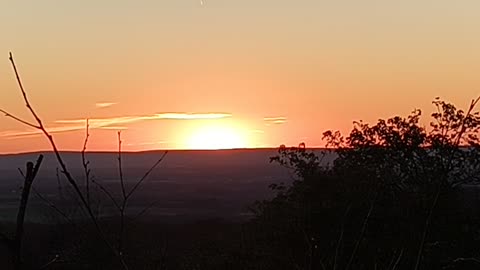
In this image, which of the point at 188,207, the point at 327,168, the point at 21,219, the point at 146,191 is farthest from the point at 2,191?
the point at 21,219

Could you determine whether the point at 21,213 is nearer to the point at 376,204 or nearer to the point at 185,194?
the point at 376,204

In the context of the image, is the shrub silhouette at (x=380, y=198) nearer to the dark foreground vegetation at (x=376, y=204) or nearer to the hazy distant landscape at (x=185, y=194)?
the dark foreground vegetation at (x=376, y=204)

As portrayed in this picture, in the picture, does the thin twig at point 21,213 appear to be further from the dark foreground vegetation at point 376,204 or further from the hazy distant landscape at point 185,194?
the hazy distant landscape at point 185,194

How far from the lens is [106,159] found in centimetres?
18600

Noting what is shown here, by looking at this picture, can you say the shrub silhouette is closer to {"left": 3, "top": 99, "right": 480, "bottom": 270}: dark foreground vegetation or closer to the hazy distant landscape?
{"left": 3, "top": 99, "right": 480, "bottom": 270}: dark foreground vegetation

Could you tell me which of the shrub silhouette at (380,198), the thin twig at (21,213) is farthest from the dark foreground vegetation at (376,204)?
the thin twig at (21,213)

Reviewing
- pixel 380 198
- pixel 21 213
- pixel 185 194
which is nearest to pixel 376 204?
pixel 380 198

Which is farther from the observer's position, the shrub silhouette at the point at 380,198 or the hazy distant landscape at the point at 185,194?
the hazy distant landscape at the point at 185,194

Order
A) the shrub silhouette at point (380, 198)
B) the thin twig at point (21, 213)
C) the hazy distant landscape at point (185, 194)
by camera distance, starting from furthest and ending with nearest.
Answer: the hazy distant landscape at point (185, 194) → the shrub silhouette at point (380, 198) → the thin twig at point (21, 213)

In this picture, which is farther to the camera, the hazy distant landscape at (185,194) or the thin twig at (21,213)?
the hazy distant landscape at (185,194)

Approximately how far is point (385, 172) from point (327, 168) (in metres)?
2.24

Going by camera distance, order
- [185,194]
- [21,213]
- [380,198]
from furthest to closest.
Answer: [185,194], [380,198], [21,213]

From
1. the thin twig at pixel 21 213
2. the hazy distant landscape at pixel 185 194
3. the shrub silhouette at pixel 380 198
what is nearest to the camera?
the thin twig at pixel 21 213

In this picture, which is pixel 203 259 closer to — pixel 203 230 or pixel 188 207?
pixel 203 230
